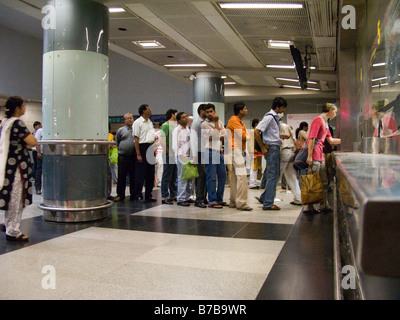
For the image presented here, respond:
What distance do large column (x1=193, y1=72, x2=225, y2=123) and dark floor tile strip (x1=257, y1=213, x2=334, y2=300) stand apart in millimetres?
8374

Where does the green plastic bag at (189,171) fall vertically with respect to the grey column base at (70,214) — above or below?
above

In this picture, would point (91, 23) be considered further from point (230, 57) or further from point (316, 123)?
point (230, 57)

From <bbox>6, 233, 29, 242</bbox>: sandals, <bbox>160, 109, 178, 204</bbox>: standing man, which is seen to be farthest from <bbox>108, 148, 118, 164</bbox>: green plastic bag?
<bbox>6, 233, 29, 242</bbox>: sandals

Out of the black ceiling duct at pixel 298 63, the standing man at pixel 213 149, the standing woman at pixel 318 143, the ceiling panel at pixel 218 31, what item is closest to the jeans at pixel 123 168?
the standing man at pixel 213 149

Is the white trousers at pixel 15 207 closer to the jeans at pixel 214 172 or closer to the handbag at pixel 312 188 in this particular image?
the jeans at pixel 214 172

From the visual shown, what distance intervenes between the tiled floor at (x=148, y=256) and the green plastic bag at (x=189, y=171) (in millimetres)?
910

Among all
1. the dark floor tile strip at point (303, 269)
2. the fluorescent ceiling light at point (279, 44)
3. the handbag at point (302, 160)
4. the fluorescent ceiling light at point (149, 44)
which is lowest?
the dark floor tile strip at point (303, 269)

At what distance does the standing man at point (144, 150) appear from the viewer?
23.2ft

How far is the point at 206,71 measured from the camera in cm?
1255

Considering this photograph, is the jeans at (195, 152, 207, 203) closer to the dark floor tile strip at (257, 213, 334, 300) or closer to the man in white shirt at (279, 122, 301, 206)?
the man in white shirt at (279, 122, 301, 206)

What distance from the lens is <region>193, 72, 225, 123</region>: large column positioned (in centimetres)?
1238

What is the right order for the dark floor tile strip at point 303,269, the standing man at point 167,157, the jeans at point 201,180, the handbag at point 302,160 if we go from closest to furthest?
1. the dark floor tile strip at point 303,269
2. the handbag at point 302,160
3. the jeans at point 201,180
4. the standing man at point 167,157

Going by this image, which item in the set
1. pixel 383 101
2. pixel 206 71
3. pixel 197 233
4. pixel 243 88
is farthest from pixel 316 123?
pixel 243 88

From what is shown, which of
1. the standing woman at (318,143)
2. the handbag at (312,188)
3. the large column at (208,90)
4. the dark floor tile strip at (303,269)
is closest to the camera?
the dark floor tile strip at (303,269)
